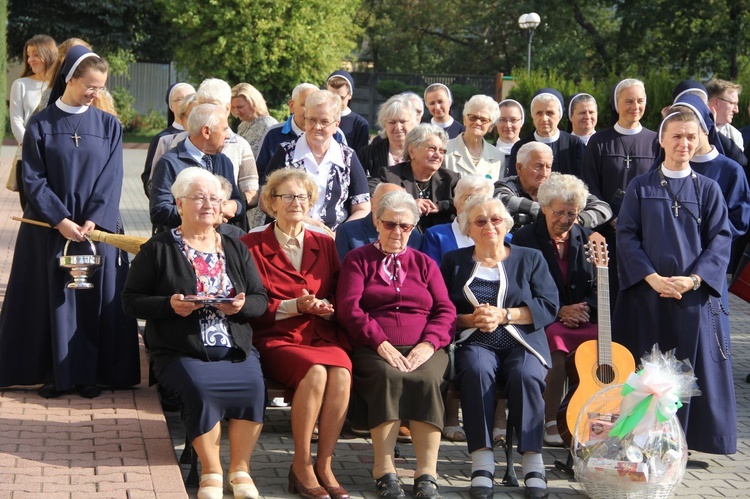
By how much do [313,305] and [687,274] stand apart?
7.13ft

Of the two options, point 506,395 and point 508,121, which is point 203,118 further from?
point 508,121

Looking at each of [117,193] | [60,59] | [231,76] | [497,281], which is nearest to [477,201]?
[497,281]

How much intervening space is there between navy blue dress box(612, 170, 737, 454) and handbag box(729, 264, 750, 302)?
1.98 m

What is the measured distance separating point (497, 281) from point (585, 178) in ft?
6.59

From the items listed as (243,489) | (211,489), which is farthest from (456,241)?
(211,489)

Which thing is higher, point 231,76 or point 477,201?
point 231,76

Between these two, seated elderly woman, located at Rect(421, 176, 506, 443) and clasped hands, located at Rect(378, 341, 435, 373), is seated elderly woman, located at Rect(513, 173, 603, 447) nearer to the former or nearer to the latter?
seated elderly woman, located at Rect(421, 176, 506, 443)

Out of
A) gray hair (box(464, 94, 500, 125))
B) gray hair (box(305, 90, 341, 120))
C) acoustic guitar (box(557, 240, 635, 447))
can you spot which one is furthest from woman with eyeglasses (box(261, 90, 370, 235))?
acoustic guitar (box(557, 240, 635, 447))

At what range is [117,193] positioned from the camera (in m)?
6.72

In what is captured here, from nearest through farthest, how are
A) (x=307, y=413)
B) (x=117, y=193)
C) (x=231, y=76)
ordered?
(x=307, y=413), (x=117, y=193), (x=231, y=76)

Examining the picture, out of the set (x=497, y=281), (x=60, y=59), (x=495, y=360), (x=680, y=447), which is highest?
(x=60, y=59)

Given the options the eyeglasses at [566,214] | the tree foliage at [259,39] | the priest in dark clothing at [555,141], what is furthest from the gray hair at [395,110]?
the tree foliage at [259,39]

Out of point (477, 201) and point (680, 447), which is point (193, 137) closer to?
point (477, 201)

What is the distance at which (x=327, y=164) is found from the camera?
23.3ft
